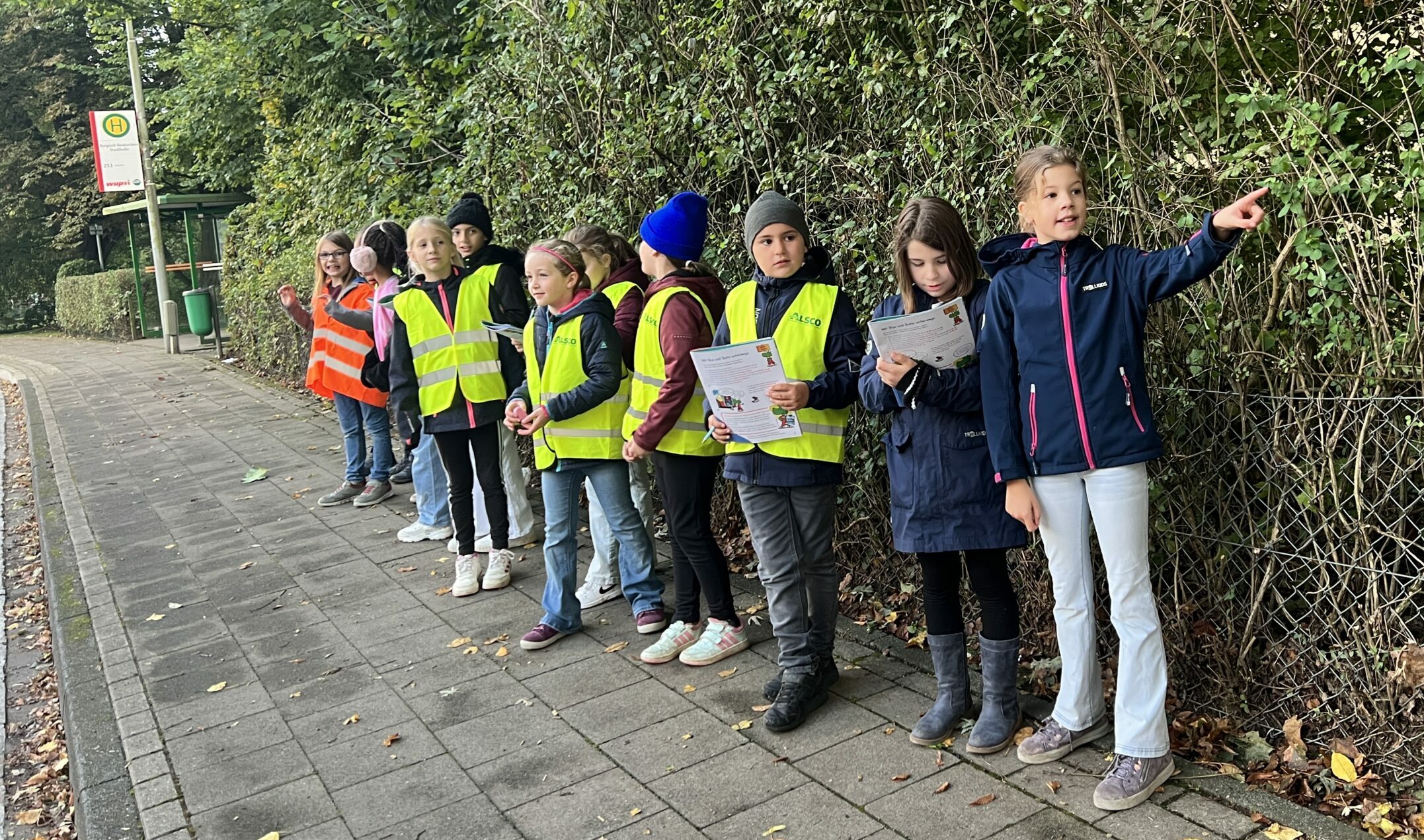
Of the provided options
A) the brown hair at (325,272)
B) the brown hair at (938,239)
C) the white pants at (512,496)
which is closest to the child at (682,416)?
the brown hair at (938,239)

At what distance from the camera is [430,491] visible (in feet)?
25.2

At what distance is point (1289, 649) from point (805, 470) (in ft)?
5.36

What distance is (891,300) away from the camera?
4027 millimetres

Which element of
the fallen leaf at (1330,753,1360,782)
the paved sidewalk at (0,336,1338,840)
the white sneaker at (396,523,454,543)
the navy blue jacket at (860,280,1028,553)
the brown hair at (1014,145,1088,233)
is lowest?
the paved sidewalk at (0,336,1338,840)

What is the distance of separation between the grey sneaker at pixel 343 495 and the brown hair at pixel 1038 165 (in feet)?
21.5

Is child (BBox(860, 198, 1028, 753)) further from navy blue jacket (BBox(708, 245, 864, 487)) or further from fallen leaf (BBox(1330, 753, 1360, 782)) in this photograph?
fallen leaf (BBox(1330, 753, 1360, 782))

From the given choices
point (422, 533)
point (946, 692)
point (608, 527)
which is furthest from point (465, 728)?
point (422, 533)

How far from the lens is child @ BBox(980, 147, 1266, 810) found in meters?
3.40

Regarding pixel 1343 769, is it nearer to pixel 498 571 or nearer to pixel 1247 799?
pixel 1247 799

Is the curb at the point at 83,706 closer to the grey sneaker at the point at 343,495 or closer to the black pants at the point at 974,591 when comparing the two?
the grey sneaker at the point at 343,495

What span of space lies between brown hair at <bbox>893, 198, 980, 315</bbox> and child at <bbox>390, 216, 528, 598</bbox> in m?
2.91

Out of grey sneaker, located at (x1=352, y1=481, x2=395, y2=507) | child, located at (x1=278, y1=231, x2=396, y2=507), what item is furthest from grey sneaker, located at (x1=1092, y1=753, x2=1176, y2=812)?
grey sneaker, located at (x1=352, y1=481, x2=395, y2=507)

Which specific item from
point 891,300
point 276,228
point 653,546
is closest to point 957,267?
point 891,300

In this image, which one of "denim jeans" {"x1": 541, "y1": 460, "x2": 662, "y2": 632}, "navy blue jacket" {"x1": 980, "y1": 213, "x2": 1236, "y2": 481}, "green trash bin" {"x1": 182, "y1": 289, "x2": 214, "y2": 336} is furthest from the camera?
"green trash bin" {"x1": 182, "y1": 289, "x2": 214, "y2": 336}
